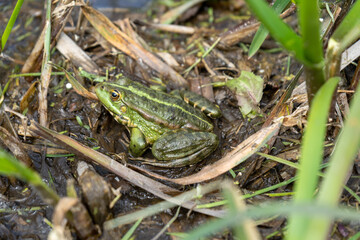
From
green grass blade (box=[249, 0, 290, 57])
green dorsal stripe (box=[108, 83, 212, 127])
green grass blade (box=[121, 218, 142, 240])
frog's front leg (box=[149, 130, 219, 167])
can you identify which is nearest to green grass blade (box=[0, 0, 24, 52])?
green dorsal stripe (box=[108, 83, 212, 127])

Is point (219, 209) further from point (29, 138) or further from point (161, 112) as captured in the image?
point (29, 138)

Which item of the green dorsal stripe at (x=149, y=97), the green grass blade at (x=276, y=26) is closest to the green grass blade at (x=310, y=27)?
the green grass blade at (x=276, y=26)

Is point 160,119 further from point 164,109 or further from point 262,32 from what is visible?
point 262,32

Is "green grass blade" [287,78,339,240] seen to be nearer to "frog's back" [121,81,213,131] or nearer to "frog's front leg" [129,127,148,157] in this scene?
"frog's back" [121,81,213,131]

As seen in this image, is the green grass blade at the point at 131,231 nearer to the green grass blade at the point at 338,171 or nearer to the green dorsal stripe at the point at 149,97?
the green dorsal stripe at the point at 149,97

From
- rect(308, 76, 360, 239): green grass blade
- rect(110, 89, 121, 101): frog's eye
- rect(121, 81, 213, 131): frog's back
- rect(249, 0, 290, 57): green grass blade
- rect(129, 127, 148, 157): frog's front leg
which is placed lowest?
rect(129, 127, 148, 157): frog's front leg

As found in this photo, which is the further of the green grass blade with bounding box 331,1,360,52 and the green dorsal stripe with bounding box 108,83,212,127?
the green dorsal stripe with bounding box 108,83,212,127
